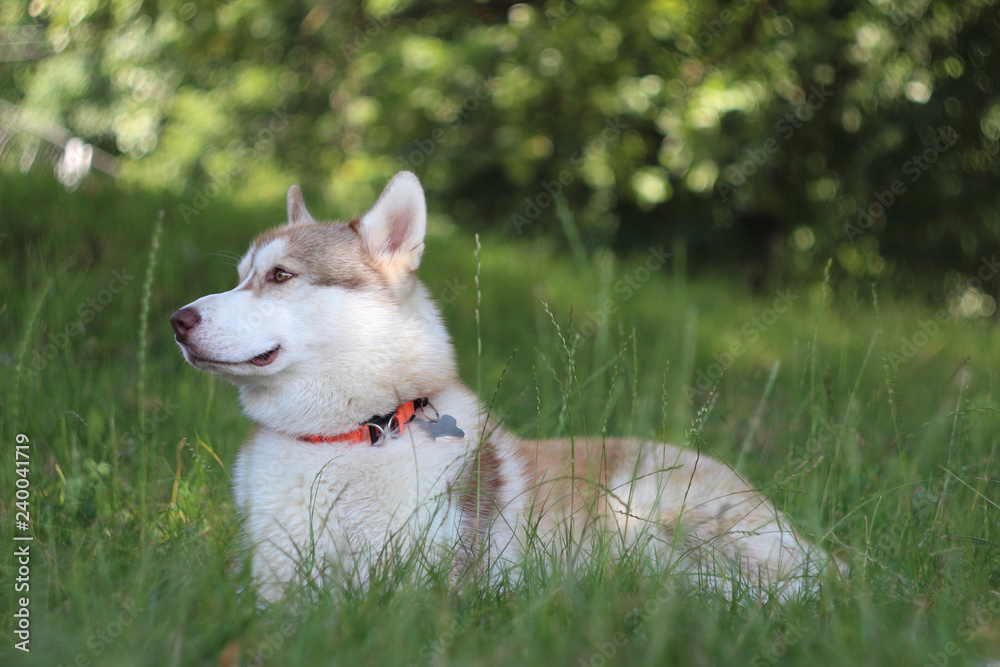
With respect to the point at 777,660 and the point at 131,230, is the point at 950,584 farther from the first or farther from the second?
the point at 131,230

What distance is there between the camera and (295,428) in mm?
2771

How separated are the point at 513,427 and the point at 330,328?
2179 millimetres

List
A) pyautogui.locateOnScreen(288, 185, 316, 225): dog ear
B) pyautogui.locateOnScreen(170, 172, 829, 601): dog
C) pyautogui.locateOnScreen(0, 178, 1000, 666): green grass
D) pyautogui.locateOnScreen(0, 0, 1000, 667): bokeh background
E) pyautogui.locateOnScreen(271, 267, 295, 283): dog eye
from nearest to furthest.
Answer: pyautogui.locateOnScreen(0, 178, 1000, 666): green grass < pyautogui.locateOnScreen(0, 0, 1000, 667): bokeh background < pyautogui.locateOnScreen(170, 172, 829, 601): dog < pyautogui.locateOnScreen(271, 267, 295, 283): dog eye < pyautogui.locateOnScreen(288, 185, 316, 225): dog ear

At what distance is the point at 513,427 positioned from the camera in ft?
15.6

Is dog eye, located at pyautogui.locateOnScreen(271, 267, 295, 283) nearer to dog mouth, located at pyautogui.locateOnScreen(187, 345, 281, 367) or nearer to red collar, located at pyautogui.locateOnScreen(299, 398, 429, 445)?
dog mouth, located at pyautogui.locateOnScreen(187, 345, 281, 367)

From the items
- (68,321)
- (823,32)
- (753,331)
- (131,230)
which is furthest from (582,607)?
(823,32)

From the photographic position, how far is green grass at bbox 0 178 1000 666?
6.07ft

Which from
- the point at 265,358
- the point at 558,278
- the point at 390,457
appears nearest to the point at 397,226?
the point at 265,358

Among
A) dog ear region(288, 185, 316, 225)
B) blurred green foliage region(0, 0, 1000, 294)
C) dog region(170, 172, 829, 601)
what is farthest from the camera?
blurred green foliage region(0, 0, 1000, 294)

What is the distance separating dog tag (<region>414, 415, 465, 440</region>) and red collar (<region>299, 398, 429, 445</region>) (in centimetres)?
6

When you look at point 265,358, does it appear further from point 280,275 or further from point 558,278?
point 558,278

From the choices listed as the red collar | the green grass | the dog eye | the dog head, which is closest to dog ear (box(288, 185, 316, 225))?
the dog head

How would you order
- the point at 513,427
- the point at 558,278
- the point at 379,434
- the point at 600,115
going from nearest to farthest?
the point at 379,434 < the point at 513,427 < the point at 558,278 < the point at 600,115

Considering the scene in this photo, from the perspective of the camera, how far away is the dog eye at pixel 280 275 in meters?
2.90
